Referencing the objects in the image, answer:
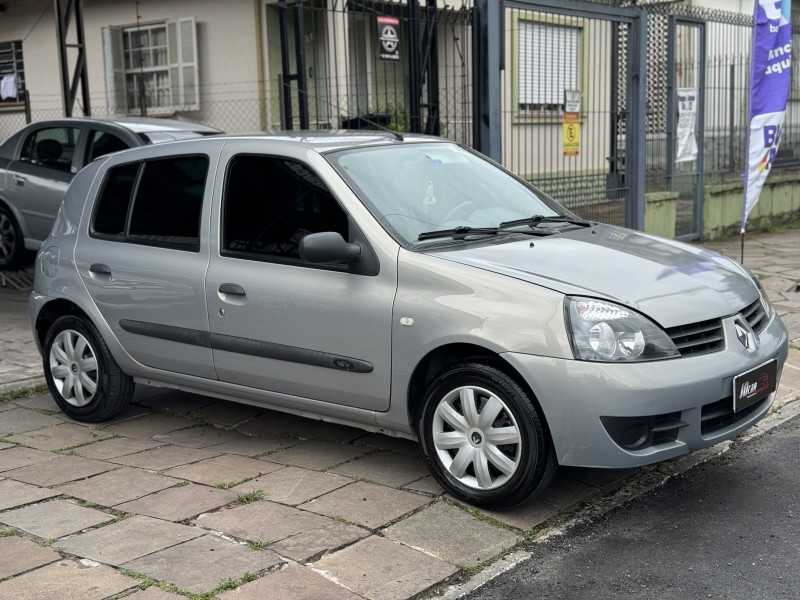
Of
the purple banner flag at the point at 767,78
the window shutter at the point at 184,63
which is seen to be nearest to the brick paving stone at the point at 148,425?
the purple banner flag at the point at 767,78

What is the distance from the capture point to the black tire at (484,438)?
4.27 metres

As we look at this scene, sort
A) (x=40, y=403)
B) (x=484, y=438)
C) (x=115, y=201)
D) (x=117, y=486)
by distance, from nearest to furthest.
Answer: (x=484, y=438)
(x=117, y=486)
(x=115, y=201)
(x=40, y=403)

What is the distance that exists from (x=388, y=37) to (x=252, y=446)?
5255 mm

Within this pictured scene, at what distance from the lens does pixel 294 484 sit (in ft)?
15.8

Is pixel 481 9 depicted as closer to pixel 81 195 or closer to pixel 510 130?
pixel 510 130

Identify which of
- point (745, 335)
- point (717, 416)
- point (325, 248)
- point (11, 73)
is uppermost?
point (11, 73)

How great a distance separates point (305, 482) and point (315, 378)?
499 millimetres

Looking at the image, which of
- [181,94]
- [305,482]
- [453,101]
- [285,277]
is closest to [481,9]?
[453,101]

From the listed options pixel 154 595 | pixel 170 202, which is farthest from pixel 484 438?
pixel 170 202

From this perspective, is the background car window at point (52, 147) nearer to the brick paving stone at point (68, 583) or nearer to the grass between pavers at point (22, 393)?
the grass between pavers at point (22, 393)

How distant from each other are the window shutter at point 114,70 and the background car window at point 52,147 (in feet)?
21.6

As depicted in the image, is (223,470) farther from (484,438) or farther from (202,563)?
(484,438)

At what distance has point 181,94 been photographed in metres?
16.0

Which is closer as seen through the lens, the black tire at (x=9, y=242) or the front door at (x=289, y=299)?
the front door at (x=289, y=299)
